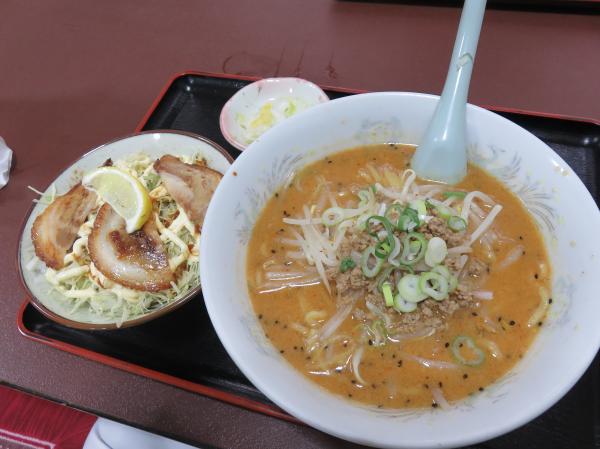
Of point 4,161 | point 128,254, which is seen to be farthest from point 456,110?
point 4,161

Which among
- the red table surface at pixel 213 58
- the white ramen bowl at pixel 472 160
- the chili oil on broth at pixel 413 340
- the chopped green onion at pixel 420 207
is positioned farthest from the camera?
the red table surface at pixel 213 58

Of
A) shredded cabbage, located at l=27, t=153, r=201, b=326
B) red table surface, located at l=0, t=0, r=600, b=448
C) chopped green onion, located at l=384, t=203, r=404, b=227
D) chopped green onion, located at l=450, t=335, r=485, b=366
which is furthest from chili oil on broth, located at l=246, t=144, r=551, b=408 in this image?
red table surface, located at l=0, t=0, r=600, b=448

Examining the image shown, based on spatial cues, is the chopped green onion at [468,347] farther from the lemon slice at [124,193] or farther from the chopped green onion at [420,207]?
the lemon slice at [124,193]

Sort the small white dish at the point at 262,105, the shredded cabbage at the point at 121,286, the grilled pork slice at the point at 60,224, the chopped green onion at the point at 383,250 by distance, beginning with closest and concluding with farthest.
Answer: the chopped green onion at the point at 383,250 < the shredded cabbage at the point at 121,286 < the grilled pork slice at the point at 60,224 < the small white dish at the point at 262,105

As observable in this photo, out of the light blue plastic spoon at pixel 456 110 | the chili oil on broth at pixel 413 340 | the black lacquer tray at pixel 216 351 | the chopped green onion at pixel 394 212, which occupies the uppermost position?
the light blue plastic spoon at pixel 456 110

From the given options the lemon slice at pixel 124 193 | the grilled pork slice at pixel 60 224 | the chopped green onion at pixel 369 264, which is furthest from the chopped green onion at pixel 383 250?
the grilled pork slice at pixel 60 224

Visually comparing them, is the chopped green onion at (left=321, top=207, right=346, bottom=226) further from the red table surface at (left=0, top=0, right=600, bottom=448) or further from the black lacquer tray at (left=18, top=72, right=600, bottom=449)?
the red table surface at (left=0, top=0, right=600, bottom=448)

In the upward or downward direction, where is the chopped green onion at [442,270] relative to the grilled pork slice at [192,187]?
upward

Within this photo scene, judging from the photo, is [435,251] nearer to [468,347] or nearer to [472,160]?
[468,347]
